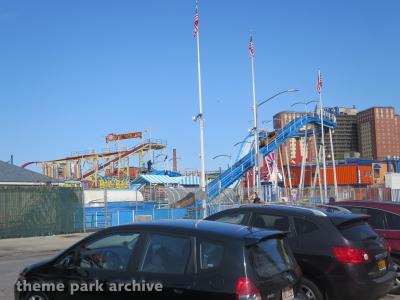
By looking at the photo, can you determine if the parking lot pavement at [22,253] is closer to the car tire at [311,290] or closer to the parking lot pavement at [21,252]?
the parking lot pavement at [21,252]

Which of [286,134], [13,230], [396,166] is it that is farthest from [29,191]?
[396,166]

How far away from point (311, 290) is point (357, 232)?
1.10m

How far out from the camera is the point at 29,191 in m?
25.0

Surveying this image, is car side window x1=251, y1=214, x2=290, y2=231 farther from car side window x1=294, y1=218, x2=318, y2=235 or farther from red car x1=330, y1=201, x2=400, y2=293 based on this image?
red car x1=330, y1=201, x2=400, y2=293

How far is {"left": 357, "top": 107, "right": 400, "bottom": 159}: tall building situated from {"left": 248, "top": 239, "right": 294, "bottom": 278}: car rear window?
6221 inches

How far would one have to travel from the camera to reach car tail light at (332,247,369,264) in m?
7.38

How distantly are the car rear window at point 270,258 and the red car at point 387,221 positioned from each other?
447 cm

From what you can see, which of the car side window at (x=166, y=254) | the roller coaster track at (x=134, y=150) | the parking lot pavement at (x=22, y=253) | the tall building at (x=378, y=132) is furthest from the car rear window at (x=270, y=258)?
the tall building at (x=378, y=132)

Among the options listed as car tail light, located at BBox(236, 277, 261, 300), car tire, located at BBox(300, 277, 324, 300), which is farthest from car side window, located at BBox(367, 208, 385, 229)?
car tail light, located at BBox(236, 277, 261, 300)

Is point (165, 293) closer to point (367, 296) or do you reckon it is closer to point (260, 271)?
point (260, 271)

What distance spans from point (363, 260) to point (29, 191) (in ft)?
67.0

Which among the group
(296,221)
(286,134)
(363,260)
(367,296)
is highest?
(286,134)

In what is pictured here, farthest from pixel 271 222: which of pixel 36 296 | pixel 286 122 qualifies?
pixel 286 122

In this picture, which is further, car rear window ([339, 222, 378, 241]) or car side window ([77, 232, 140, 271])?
car rear window ([339, 222, 378, 241])
